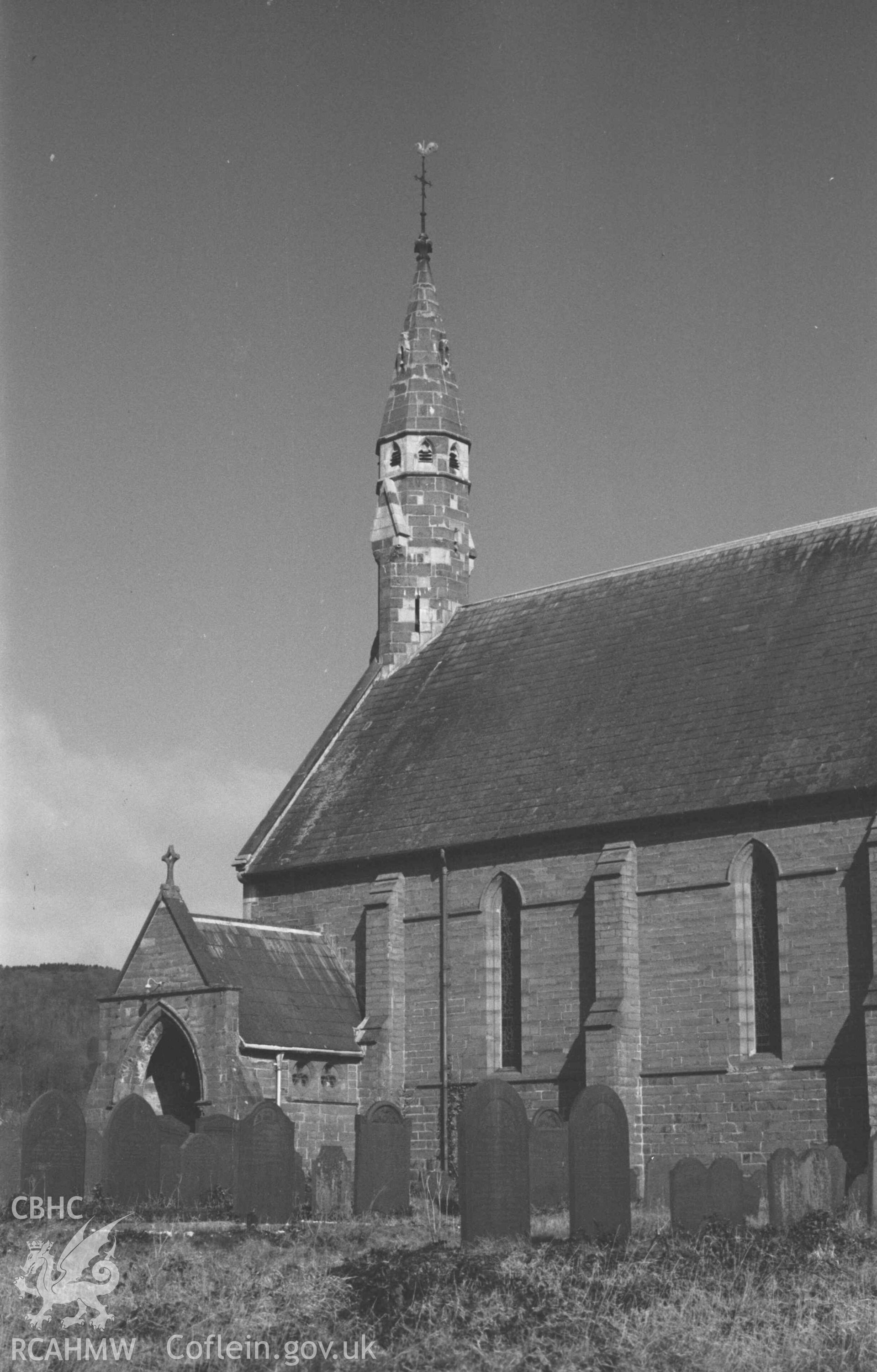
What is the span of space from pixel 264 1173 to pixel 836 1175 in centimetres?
615

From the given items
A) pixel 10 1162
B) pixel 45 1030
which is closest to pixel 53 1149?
pixel 10 1162

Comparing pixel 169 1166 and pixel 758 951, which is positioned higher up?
pixel 758 951

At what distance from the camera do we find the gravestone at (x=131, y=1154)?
2003 centimetres

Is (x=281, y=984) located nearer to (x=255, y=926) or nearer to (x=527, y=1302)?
(x=255, y=926)

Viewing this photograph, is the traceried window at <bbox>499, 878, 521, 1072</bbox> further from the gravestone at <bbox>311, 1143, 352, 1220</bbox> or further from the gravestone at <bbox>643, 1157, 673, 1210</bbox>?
the gravestone at <bbox>311, 1143, 352, 1220</bbox>

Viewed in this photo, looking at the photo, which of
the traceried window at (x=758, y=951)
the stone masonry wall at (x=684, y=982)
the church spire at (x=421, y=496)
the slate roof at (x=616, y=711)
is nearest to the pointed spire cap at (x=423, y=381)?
the church spire at (x=421, y=496)

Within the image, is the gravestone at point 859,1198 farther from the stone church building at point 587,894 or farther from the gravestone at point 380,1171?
the stone church building at point 587,894

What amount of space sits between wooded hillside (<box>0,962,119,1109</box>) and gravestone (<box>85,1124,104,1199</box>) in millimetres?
43480

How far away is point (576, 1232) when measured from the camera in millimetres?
15992

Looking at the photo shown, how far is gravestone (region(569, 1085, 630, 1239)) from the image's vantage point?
1611 cm

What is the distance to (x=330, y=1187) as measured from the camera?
20.3 meters

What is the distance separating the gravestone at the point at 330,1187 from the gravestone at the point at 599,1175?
14.4 ft

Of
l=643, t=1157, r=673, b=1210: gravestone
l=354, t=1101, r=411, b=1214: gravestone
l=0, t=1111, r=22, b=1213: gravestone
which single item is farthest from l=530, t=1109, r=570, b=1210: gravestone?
l=0, t=1111, r=22, b=1213: gravestone

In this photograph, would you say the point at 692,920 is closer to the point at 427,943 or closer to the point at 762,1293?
the point at 427,943
